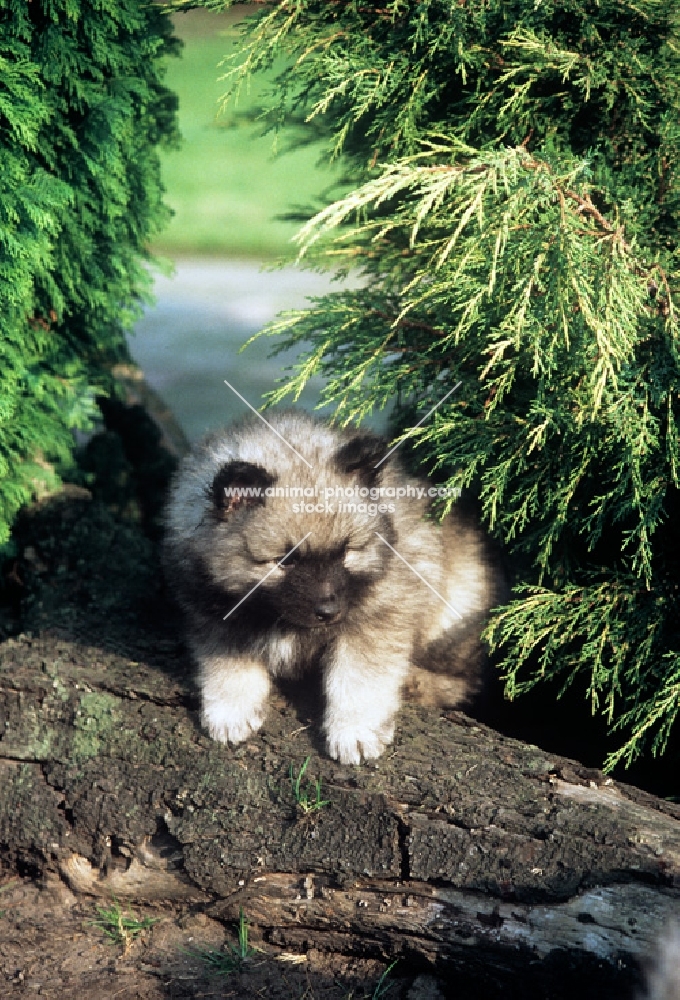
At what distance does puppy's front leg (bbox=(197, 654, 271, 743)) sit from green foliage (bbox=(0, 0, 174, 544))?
1.24 m

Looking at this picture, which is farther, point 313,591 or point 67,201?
point 67,201

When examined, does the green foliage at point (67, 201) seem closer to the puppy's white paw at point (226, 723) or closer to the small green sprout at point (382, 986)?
the puppy's white paw at point (226, 723)

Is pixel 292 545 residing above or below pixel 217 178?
above

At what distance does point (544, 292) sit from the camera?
2.81 metres

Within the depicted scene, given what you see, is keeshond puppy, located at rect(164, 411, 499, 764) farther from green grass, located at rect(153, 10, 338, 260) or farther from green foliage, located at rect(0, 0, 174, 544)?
green grass, located at rect(153, 10, 338, 260)

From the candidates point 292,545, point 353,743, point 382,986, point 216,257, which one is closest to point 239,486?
point 292,545

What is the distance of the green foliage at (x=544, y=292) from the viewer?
2764mm

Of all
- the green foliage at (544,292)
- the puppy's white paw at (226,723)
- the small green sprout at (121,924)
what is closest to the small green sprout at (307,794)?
the puppy's white paw at (226,723)

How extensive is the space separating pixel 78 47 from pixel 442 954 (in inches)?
139

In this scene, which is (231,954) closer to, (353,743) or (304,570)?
(353,743)

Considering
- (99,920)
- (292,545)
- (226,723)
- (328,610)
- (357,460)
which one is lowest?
(99,920)

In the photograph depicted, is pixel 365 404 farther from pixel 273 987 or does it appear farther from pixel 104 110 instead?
pixel 273 987

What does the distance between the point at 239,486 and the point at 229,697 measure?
2.47 feet

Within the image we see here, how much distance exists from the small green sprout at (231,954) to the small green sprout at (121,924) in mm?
194
